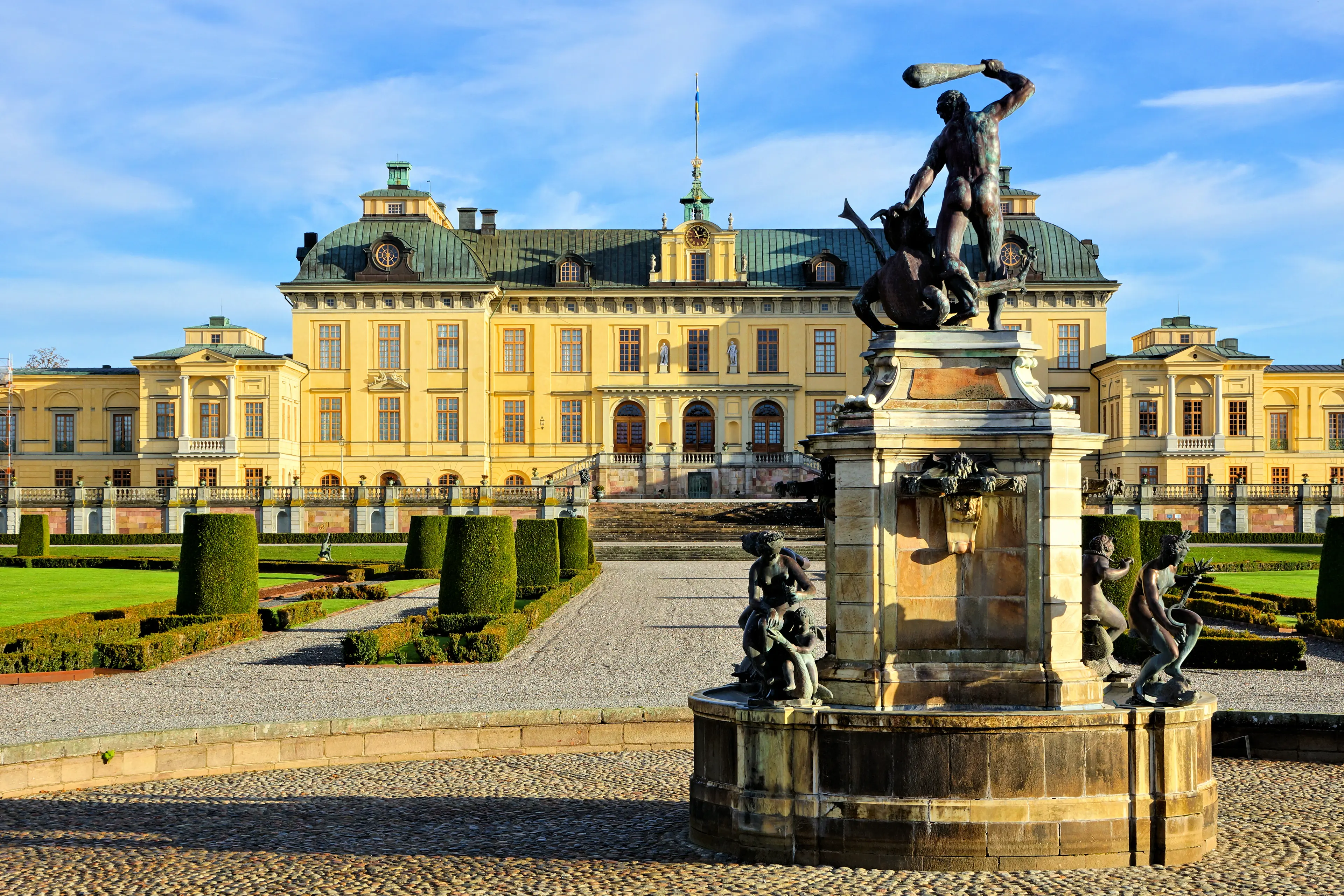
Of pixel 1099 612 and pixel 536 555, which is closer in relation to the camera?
pixel 1099 612

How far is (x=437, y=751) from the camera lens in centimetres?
1031

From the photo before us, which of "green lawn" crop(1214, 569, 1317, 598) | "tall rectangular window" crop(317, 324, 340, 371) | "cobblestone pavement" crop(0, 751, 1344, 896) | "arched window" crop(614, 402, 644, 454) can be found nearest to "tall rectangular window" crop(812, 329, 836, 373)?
"arched window" crop(614, 402, 644, 454)

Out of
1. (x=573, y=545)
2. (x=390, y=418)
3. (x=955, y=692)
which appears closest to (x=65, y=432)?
(x=390, y=418)

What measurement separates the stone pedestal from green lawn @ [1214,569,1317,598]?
17785mm

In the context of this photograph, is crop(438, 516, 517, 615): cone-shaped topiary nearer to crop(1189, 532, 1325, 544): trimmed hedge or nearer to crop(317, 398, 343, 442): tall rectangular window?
crop(1189, 532, 1325, 544): trimmed hedge

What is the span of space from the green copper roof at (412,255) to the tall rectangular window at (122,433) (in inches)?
388

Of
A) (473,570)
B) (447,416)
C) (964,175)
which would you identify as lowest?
(473,570)

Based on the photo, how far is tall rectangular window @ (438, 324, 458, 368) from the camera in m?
55.9

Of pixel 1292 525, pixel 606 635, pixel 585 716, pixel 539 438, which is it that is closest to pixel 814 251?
pixel 539 438

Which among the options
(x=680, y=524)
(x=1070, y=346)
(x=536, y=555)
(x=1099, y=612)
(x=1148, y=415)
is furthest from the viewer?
(x=1070, y=346)

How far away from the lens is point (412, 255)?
182ft

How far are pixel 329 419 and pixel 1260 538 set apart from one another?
35920 millimetres

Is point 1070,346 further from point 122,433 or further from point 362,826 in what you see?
point 362,826

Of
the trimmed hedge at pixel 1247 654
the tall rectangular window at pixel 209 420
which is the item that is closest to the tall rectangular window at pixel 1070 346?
the tall rectangular window at pixel 209 420
